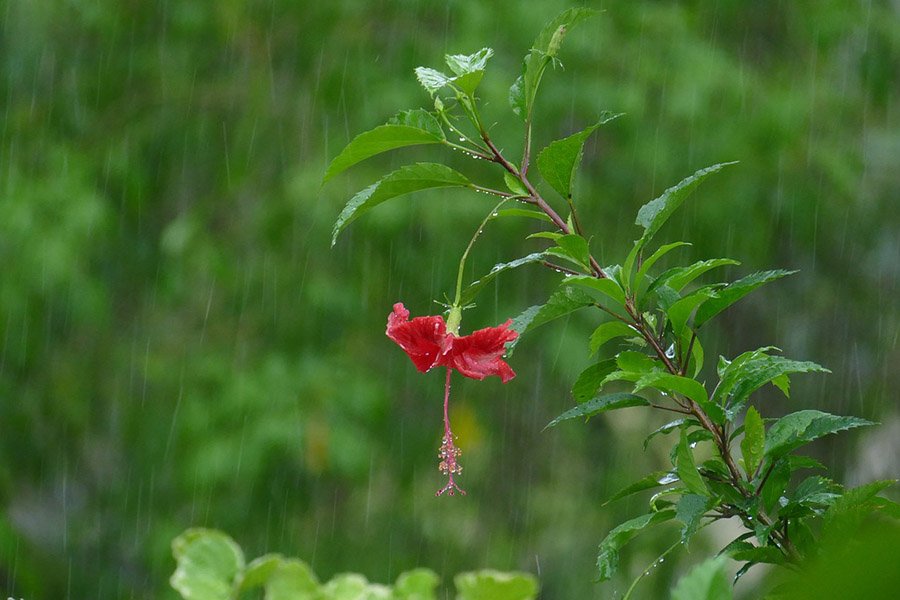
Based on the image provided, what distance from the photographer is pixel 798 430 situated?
0.63 meters

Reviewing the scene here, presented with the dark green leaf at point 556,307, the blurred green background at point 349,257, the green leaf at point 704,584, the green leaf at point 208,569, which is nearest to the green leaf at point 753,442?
the dark green leaf at point 556,307

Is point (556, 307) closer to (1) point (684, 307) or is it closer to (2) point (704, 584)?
(1) point (684, 307)

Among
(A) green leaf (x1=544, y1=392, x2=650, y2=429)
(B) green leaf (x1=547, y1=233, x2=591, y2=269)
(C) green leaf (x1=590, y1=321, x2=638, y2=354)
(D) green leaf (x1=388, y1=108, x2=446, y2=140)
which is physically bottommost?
(A) green leaf (x1=544, y1=392, x2=650, y2=429)

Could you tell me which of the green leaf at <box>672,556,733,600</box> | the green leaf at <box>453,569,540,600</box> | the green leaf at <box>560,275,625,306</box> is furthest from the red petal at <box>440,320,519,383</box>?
the green leaf at <box>672,556,733,600</box>

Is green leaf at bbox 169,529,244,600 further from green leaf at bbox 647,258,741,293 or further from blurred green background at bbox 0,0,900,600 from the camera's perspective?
blurred green background at bbox 0,0,900,600

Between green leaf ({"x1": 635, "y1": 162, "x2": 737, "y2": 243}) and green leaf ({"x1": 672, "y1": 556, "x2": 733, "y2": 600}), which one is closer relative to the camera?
green leaf ({"x1": 672, "y1": 556, "x2": 733, "y2": 600})

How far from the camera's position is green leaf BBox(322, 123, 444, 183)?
64 centimetres

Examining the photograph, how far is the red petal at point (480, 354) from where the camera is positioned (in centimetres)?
72

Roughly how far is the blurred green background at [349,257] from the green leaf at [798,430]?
1.64 meters

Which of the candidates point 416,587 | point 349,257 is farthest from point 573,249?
point 349,257

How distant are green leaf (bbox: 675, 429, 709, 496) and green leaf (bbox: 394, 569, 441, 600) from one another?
42 cm

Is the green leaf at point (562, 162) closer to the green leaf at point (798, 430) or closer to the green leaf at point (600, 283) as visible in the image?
the green leaf at point (600, 283)

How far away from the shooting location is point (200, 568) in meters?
0.93

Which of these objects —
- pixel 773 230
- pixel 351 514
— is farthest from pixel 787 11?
pixel 351 514
